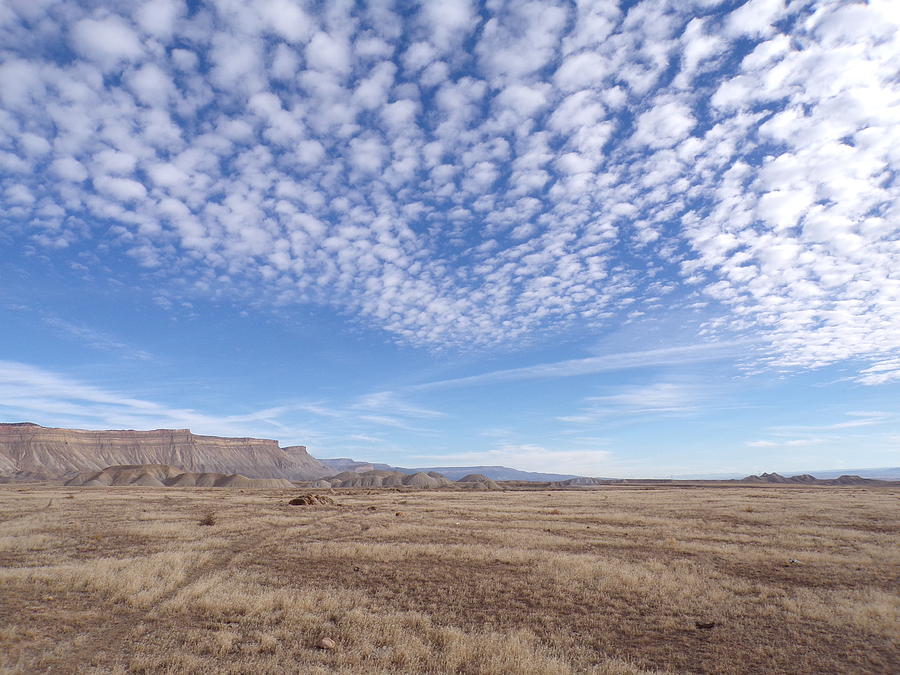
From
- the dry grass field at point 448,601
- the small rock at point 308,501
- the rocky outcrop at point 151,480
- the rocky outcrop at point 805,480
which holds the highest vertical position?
the rocky outcrop at point 805,480

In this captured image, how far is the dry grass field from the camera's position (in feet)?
31.1

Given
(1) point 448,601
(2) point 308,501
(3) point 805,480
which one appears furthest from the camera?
(3) point 805,480

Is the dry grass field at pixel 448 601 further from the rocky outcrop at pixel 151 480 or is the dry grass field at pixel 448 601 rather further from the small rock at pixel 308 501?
the rocky outcrop at pixel 151 480

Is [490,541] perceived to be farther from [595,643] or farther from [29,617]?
[29,617]

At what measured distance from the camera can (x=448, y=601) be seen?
1338 centimetres

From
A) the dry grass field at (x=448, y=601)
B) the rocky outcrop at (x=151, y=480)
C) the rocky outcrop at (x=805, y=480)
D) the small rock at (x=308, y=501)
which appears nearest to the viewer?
the dry grass field at (x=448, y=601)

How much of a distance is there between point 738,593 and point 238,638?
1294cm

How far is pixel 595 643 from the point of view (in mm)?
10516

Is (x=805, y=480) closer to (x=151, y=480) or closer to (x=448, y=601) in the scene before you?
(x=151, y=480)

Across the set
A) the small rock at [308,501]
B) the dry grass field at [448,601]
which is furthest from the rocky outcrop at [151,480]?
the dry grass field at [448,601]

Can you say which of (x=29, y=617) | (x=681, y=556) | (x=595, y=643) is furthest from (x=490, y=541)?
(x=29, y=617)

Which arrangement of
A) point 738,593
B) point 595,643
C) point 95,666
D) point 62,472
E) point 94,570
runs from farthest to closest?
point 62,472 < point 94,570 < point 738,593 < point 595,643 < point 95,666

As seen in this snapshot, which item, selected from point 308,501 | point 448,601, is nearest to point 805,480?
point 308,501

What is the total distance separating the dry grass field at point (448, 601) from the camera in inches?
373
